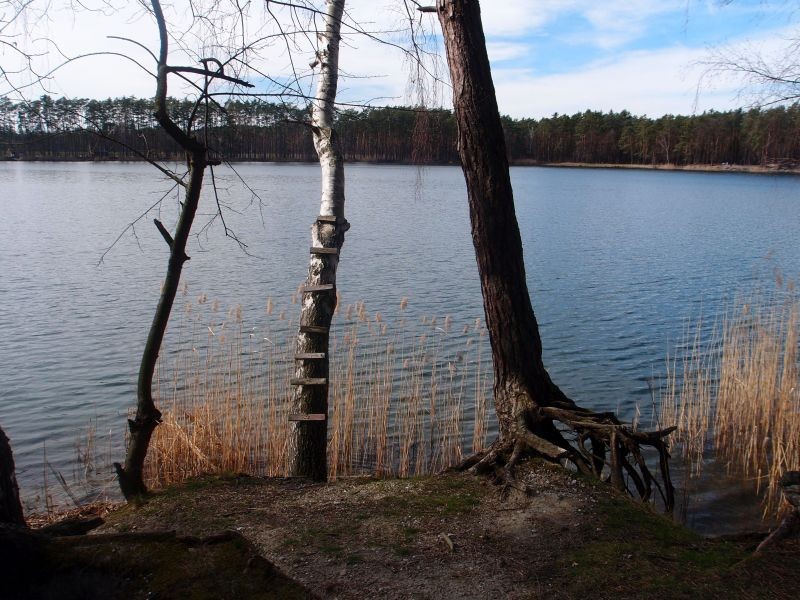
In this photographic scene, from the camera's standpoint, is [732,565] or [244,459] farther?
[244,459]

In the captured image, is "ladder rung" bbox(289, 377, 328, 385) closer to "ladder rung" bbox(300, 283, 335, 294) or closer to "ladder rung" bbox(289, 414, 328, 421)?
"ladder rung" bbox(289, 414, 328, 421)

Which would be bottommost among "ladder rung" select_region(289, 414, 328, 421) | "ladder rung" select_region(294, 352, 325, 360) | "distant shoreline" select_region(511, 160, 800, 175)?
"ladder rung" select_region(289, 414, 328, 421)

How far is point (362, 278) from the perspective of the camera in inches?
670

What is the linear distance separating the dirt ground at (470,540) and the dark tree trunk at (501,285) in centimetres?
50

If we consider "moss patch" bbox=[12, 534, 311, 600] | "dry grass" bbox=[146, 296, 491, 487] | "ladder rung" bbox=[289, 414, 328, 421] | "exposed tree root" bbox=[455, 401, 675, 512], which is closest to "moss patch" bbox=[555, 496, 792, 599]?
"exposed tree root" bbox=[455, 401, 675, 512]

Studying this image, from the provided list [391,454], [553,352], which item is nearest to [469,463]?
[391,454]

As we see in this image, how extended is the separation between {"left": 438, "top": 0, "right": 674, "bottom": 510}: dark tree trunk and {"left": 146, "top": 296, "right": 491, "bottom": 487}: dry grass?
237cm

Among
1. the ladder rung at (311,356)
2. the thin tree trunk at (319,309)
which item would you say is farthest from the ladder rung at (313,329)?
the ladder rung at (311,356)

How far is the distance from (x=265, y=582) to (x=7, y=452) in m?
1.62

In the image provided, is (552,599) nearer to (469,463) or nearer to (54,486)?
(469,463)

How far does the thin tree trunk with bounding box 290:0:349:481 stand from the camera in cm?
606

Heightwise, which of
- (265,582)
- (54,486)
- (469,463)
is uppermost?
(265,582)

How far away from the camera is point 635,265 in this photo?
66.2 ft

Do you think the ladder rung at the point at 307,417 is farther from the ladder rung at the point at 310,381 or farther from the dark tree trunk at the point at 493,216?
the dark tree trunk at the point at 493,216
